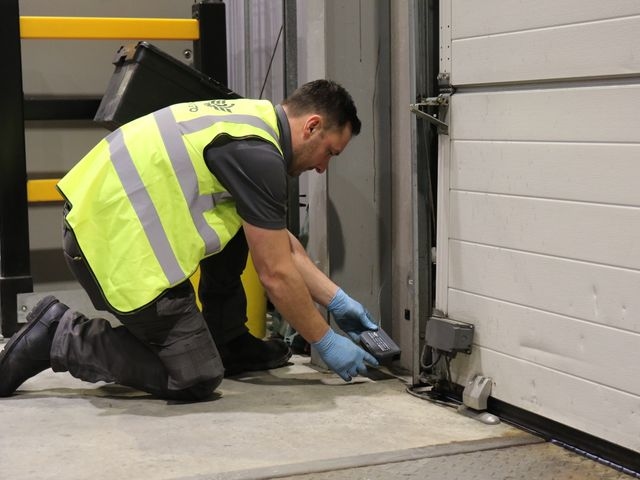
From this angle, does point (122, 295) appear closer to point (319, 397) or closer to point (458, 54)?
point (319, 397)

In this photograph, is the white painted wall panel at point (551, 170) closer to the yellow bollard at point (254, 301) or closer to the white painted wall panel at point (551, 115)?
the white painted wall panel at point (551, 115)

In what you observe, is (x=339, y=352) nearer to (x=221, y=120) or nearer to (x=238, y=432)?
(x=238, y=432)

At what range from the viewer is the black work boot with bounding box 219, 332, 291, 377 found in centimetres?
344

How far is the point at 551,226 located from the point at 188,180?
110 centimetres

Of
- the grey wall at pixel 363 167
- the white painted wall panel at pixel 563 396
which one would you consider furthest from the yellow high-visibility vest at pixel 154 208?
the white painted wall panel at pixel 563 396

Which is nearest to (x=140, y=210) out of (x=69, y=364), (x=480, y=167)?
(x=69, y=364)

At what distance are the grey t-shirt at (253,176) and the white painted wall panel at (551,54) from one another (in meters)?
0.65

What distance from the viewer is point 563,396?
2629 mm

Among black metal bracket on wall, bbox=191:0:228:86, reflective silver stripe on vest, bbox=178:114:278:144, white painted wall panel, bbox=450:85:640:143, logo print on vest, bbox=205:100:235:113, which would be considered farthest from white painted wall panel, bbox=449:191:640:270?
black metal bracket on wall, bbox=191:0:228:86

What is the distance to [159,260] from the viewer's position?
9.54 ft

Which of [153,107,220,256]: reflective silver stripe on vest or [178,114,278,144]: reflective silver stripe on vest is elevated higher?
[178,114,278,144]: reflective silver stripe on vest

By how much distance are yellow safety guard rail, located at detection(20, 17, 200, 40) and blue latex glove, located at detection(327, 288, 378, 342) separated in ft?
5.19

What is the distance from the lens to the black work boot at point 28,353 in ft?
10.0

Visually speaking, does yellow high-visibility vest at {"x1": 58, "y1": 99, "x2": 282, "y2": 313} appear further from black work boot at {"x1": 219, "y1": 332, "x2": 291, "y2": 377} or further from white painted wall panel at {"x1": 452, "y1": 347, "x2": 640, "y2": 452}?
white painted wall panel at {"x1": 452, "y1": 347, "x2": 640, "y2": 452}
